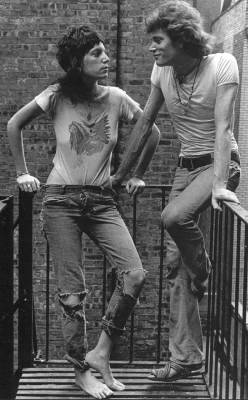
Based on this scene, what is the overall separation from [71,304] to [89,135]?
0.80 metres

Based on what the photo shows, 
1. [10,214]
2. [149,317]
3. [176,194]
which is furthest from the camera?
[149,317]

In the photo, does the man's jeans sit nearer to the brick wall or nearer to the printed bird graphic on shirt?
the printed bird graphic on shirt

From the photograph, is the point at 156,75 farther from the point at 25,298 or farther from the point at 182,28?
the point at 25,298

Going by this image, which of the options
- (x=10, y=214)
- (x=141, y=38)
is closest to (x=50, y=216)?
(x=10, y=214)

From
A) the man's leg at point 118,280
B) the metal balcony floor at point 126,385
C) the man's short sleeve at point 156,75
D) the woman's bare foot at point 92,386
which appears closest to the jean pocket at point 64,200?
the man's leg at point 118,280

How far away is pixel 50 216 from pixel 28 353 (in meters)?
1.03

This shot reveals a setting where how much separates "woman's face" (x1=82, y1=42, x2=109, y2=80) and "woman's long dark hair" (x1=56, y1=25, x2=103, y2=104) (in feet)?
0.06

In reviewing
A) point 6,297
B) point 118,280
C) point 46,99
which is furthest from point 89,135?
point 6,297

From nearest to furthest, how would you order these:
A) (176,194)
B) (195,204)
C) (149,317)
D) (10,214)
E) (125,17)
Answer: (195,204) → (176,194) → (10,214) → (125,17) → (149,317)

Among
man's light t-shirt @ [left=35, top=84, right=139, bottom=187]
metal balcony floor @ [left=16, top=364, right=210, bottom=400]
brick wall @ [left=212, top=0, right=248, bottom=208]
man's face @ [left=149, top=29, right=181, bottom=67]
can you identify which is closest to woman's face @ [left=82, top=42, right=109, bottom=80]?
man's light t-shirt @ [left=35, top=84, right=139, bottom=187]

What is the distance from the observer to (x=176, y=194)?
124 inches

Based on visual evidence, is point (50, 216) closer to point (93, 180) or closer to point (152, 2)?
point (93, 180)

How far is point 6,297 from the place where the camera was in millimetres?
3564

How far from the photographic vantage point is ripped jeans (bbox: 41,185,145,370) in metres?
3.05
